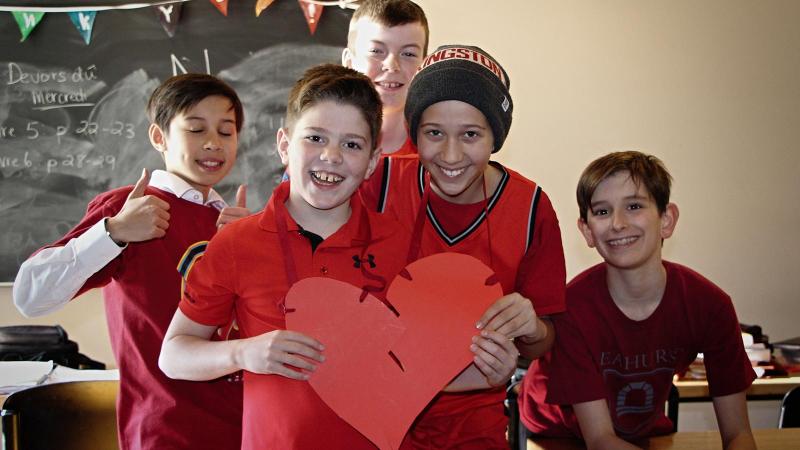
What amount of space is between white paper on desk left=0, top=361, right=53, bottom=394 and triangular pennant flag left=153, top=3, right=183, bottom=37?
179cm

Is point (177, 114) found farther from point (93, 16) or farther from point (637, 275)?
point (93, 16)

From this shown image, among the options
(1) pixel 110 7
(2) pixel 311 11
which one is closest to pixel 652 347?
(2) pixel 311 11

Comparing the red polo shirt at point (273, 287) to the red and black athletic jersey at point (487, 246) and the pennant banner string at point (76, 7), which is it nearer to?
the red and black athletic jersey at point (487, 246)

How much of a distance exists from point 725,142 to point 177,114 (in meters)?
2.90

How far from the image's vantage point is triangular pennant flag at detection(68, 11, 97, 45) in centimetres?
358

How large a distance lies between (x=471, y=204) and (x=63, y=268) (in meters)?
0.90

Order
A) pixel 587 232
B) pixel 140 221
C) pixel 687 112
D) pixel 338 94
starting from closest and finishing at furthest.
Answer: pixel 338 94 → pixel 140 221 → pixel 587 232 → pixel 687 112

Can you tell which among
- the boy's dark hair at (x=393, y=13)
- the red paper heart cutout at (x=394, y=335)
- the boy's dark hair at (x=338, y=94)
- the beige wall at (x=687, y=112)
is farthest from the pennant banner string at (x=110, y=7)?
the red paper heart cutout at (x=394, y=335)

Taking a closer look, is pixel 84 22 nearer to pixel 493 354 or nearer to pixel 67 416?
pixel 67 416

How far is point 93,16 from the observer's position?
3.58 m

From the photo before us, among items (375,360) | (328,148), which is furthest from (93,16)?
(375,360)

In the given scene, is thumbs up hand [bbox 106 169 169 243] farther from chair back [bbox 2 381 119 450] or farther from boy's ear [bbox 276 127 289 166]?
chair back [bbox 2 381 119 450]

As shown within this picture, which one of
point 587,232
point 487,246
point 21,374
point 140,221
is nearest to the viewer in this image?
point 487,246

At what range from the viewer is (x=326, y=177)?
1.34m
